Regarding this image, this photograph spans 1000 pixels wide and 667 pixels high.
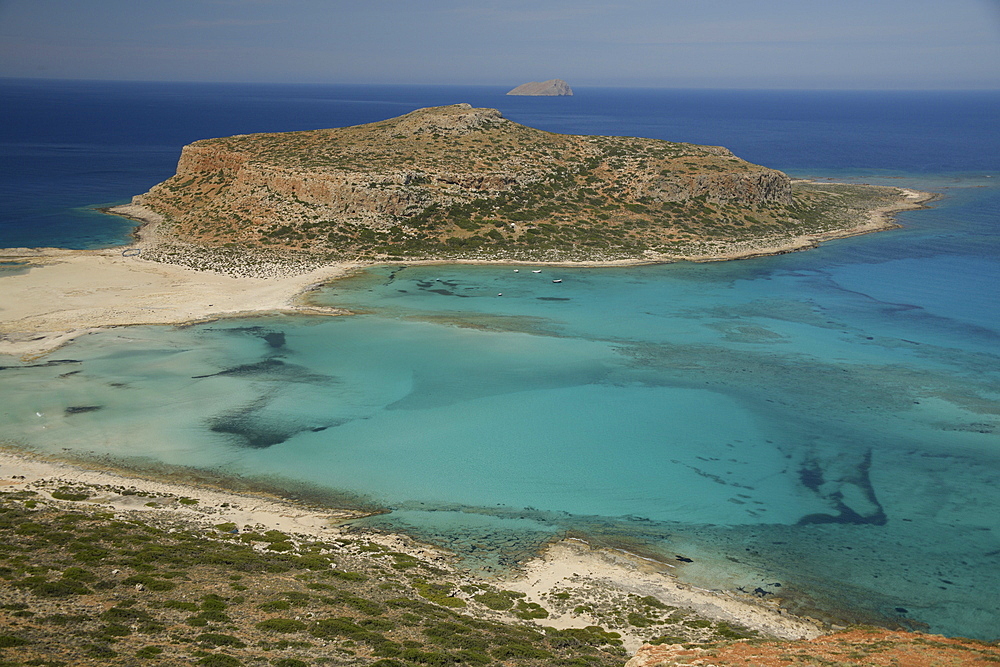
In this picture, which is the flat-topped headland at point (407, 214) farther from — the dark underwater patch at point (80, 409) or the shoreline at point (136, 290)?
the dark underwater patch at point (80, 409)

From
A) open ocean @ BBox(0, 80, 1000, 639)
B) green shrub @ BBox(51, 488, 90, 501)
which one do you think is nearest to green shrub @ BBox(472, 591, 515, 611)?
open ocean @ BBox(0, 80, 1000, 639)

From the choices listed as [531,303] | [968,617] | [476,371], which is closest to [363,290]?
[531,303]

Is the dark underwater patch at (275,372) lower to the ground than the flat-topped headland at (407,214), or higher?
lower

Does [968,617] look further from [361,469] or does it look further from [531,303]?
[531,303]

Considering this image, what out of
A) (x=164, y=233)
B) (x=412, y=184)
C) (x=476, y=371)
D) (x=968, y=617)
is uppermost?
(x=412, y=184)

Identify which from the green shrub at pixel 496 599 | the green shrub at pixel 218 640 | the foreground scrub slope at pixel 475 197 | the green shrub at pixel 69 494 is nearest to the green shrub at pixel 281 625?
the green shrub at pixel 218 640

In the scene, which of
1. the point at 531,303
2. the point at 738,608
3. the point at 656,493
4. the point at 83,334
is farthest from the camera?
the point at 531,303

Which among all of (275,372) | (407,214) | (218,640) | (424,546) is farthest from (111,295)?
(218,640)
